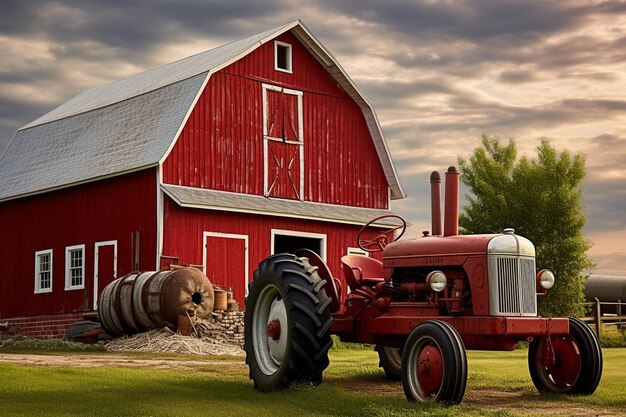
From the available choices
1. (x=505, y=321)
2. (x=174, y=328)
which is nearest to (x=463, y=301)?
(x=505, y=321)

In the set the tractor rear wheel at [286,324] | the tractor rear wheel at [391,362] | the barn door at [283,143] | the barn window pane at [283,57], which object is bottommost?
the tractor rear wheel at [391,362]

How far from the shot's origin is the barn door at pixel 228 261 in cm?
2633

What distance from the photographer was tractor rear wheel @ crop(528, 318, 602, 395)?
38.3 ft

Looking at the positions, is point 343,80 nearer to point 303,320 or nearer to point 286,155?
point 286,155

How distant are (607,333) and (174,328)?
47.9 feet

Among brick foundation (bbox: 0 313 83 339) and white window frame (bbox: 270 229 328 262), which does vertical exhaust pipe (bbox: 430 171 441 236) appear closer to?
white window frame (bbox: 270 229 328 262)

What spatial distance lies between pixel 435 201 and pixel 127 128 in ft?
56.3

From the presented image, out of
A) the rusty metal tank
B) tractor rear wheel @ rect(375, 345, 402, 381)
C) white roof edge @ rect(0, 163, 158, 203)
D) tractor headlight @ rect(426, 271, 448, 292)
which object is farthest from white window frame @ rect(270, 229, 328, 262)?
tractor headlight @ rect(426, 271, 448, 292)

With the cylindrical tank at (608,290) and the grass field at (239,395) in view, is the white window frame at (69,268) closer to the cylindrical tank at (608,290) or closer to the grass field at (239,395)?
the grass field at (239,395)

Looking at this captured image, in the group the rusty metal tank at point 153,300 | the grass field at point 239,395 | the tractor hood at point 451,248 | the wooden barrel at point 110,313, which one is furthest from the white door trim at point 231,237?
the tractor hood at point 451,248

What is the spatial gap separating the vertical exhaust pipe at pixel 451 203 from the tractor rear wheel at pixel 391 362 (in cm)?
266

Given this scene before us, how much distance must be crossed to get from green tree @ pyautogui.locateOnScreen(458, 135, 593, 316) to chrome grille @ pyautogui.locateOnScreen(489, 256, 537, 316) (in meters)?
32.7

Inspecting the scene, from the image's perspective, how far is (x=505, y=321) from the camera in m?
10.9

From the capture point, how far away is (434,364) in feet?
35.1
